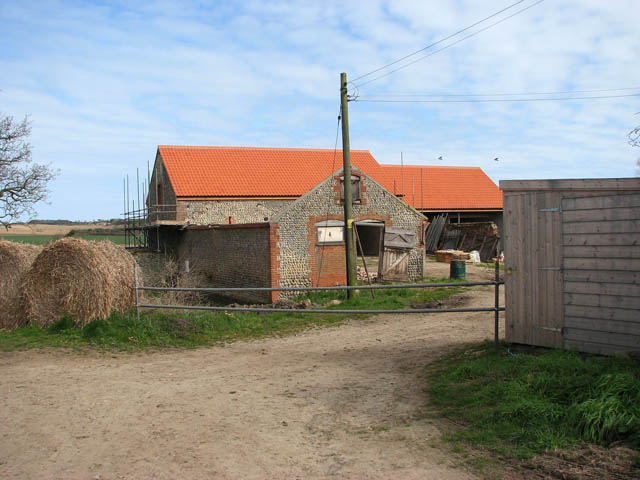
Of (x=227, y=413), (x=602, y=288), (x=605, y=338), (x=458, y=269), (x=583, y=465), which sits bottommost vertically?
(x=227, y=413)

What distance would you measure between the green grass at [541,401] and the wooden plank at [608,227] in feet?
4.91

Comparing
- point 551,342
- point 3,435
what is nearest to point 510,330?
point 551,342

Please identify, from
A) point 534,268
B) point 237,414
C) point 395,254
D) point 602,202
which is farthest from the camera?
point 395,254

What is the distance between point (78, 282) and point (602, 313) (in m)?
9.25

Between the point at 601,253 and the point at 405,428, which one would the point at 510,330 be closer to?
the point at 601,253

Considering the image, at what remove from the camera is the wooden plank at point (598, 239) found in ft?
21.2

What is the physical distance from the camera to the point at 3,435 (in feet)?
18.4

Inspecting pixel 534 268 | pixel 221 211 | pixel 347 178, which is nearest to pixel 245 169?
pixel 221 211

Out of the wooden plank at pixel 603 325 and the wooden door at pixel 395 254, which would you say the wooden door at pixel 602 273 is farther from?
the wooden door at pixel 395 254

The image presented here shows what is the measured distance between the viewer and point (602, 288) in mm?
6699

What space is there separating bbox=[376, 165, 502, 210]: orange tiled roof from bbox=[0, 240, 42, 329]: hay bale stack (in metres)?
22.6

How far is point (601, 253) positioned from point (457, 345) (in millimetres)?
3092

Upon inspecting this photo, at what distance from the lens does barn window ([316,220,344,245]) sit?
1862 centimetres

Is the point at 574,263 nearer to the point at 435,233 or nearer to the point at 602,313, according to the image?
the point at 602,313
